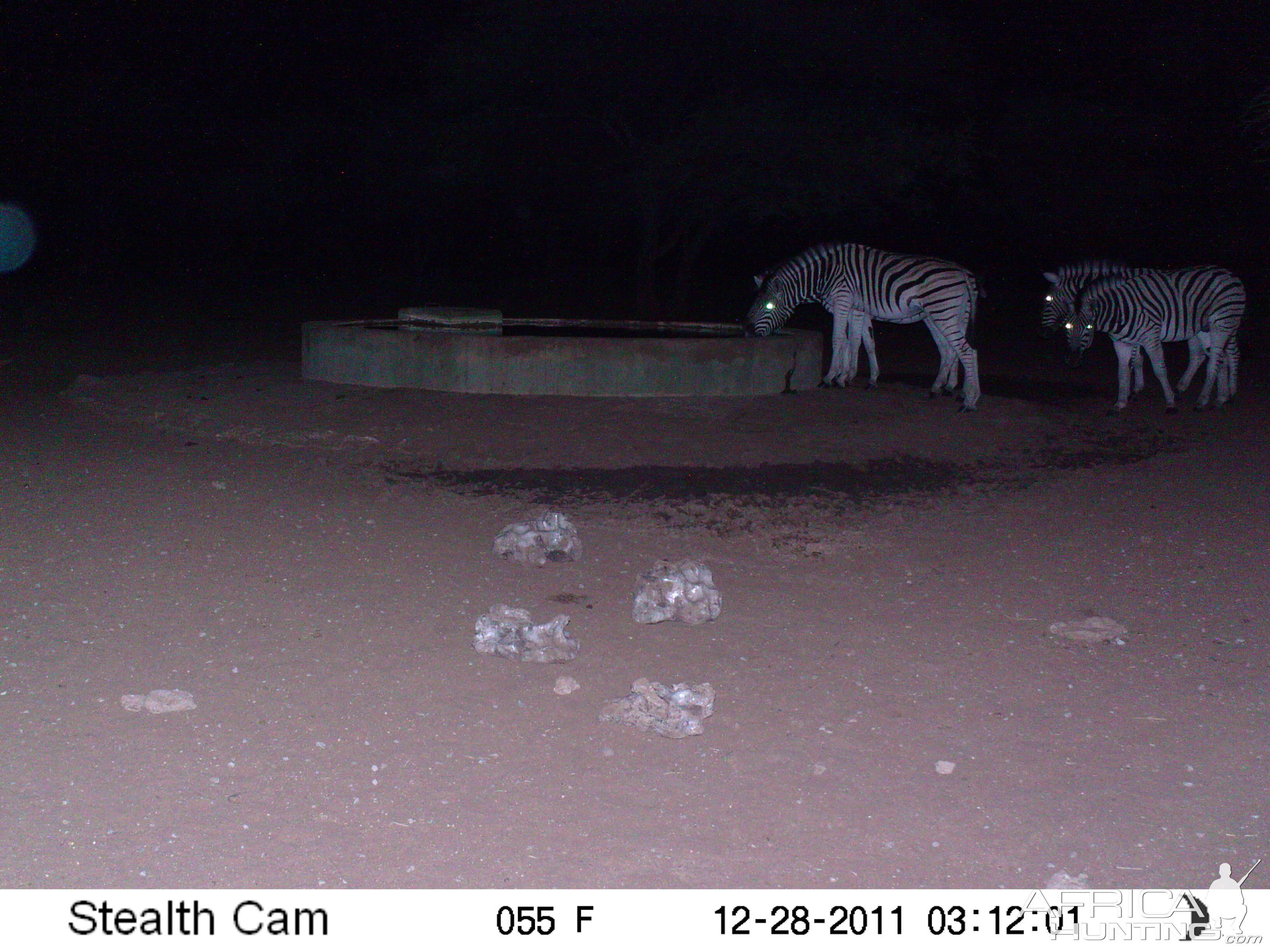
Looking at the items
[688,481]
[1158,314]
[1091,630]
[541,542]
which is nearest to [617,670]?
[541,542]

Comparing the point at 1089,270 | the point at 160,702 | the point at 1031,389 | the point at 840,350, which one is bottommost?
the point at 160,702

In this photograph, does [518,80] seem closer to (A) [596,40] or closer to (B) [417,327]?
(A) [596,40]

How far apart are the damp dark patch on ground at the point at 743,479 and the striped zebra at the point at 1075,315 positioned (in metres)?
3.64

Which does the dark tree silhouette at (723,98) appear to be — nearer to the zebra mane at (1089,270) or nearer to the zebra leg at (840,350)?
the zebra mane at (1089,270)

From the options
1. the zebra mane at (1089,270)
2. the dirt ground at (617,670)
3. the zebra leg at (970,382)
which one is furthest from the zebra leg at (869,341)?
the dirt ground at (617,670)

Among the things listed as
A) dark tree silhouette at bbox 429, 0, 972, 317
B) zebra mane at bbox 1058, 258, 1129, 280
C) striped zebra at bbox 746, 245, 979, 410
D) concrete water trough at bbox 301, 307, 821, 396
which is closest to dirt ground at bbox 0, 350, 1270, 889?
concrete water trough at bbox 301, 307, 821, 396

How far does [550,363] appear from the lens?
11820mm

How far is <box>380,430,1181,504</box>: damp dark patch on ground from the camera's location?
844cm

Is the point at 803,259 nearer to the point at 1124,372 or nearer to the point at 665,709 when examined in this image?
the point at 1124,372

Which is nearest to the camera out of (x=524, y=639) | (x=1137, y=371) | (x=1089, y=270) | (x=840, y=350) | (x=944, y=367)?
(x=524, y=639)

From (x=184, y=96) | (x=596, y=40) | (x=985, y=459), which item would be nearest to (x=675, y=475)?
(x=985, y=459)

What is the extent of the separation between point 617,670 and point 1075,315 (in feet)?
31.0

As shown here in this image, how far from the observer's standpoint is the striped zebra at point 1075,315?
13305 millimetres

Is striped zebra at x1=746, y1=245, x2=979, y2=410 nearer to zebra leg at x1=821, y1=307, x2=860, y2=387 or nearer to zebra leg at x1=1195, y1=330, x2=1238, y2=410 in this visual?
zebra leg at x1=821, y1=307, x2=860, y2=387
